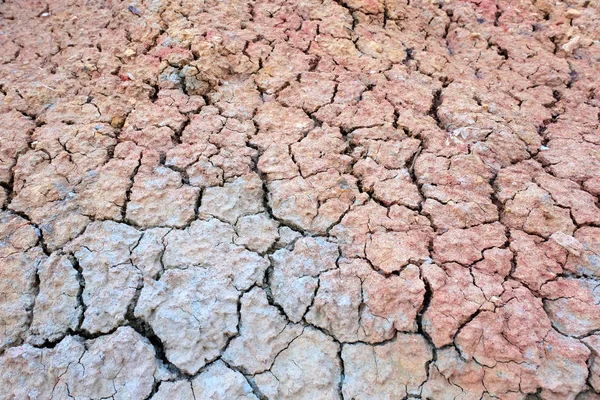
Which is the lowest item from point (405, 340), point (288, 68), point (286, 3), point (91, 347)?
point (91, 347)

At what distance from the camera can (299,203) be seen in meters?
1.90

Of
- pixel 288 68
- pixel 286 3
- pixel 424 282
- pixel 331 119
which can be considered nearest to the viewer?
pixel 424 282

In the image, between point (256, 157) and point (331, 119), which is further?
point (331, 119)

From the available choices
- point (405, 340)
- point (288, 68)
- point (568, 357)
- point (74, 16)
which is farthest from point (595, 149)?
point (74, 16)

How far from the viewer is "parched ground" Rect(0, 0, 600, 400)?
151 cm

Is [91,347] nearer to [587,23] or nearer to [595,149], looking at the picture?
[595,149]

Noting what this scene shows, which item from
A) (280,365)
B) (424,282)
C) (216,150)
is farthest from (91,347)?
(424,282)

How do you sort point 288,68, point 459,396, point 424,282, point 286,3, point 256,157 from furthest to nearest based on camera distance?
point 286,3, point 288,68, point 256,157, point 424,282, point 459,396

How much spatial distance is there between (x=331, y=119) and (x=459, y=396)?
1390mm

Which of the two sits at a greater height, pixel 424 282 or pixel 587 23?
pixel 587 23

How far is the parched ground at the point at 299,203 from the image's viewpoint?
4.95 feet

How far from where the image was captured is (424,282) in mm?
1644

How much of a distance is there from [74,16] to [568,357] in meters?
3.34

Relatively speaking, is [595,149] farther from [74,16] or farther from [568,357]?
[74,16]
